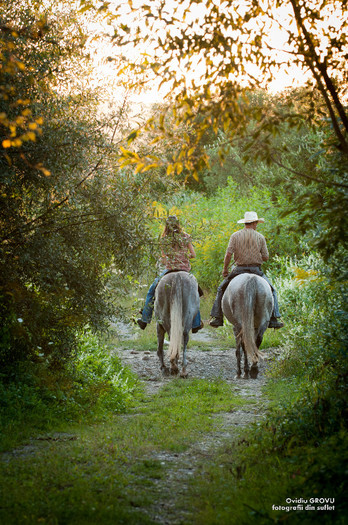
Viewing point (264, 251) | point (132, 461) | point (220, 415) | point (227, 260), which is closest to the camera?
point (132, 461)

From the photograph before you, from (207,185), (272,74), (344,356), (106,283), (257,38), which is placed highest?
(207,185)

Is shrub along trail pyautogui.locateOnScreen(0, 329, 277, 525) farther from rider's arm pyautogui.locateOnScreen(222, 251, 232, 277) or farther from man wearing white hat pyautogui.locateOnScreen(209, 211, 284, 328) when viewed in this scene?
rider's arm pyautogui.locateOnScreen(222, 251, 232, 277)

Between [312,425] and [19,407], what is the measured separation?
3455 millimetres

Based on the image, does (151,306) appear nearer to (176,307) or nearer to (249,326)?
(176,307)

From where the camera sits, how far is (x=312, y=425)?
4.92 meters

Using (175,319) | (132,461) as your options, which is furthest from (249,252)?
(132,461)

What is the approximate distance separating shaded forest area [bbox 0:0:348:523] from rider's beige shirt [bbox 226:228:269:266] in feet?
7.10

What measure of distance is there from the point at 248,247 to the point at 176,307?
6.32ft

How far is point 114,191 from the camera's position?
7516 mm

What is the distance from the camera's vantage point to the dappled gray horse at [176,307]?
10.4m

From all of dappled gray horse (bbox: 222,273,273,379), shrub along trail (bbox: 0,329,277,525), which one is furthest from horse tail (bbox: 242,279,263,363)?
shrub along trail (bbox: 0,329,277,525)

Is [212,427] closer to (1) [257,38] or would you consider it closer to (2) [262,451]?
(2) [262,451]

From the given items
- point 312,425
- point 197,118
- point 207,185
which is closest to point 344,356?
point 312,425

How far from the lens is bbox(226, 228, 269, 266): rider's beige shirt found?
1097 cm
